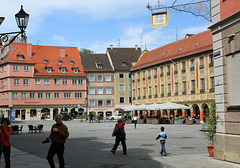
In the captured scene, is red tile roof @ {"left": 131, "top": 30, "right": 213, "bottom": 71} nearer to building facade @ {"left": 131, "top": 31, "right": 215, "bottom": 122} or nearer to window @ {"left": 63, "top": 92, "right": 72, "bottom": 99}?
building facade @ {"left": 131, "top": 31, "right": 215, "bottom": 122}

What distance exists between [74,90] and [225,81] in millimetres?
65792

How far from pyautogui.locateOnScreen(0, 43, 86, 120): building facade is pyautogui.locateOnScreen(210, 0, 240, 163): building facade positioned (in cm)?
6104

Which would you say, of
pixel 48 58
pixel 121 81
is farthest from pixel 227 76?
pixel 48 58

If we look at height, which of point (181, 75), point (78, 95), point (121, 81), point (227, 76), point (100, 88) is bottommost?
point (227, 76)

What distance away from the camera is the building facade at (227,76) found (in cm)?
1176

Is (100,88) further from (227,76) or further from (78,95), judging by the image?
(227,76)

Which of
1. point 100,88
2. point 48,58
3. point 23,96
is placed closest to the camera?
point 23,96

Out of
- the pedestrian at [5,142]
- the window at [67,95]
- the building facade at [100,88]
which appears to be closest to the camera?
the pedestrian at [5,142]

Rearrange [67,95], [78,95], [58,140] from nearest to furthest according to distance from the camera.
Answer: [58,140], [67,95], [78,95]

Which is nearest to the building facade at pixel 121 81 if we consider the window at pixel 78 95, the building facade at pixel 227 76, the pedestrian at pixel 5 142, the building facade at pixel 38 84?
the building facade at pixel 38 84

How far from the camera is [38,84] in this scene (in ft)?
244

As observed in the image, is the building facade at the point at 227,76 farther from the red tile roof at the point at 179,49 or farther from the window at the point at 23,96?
the window at the point at 23,96

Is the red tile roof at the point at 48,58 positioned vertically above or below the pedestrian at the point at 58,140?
above

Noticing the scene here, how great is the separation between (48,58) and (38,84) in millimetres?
7142
